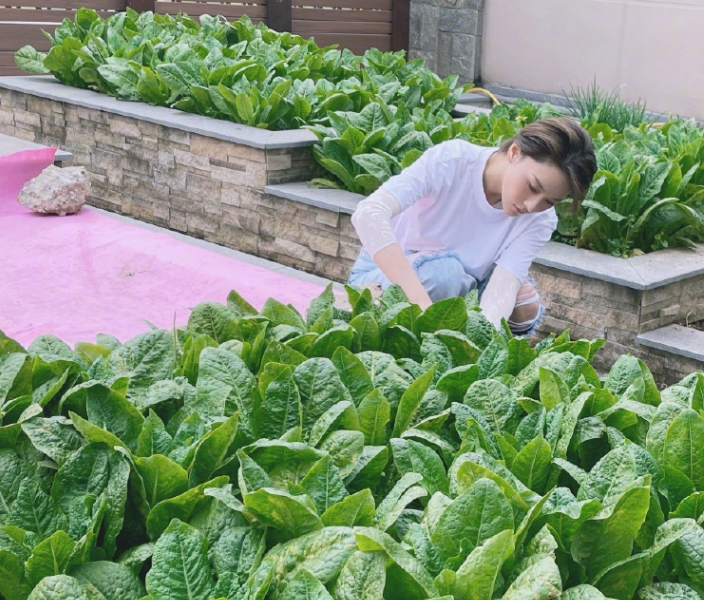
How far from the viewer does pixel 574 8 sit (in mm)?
8906

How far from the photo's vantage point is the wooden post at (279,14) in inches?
391

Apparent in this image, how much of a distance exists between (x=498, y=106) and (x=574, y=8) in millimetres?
2963

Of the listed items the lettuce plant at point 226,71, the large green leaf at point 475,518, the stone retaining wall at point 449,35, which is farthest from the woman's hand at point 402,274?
the stone retaining wall at point 449,35

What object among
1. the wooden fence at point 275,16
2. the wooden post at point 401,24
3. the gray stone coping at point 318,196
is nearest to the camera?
the gray stone coping at point 318,196

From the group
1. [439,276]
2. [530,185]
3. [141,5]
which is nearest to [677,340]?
[439,276]

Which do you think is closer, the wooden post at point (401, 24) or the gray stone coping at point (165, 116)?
the gray stone coping at point (165, 116)

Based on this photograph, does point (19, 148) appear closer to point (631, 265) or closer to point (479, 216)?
point (479, 216)

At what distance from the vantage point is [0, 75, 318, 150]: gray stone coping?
545 cm

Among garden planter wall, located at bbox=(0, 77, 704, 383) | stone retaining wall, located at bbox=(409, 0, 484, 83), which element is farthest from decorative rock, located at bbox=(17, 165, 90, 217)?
stone retaining wall, located at bbox=(409, 0, 484, 83)

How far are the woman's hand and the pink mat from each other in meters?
1.18

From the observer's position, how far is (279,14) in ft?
32.7

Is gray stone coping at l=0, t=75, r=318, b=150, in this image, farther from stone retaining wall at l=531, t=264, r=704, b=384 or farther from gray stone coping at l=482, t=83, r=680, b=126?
gray stone coping at l=482, t=83, r=680, b=126

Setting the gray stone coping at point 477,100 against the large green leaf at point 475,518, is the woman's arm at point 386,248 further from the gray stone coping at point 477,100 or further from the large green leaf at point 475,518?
the gray stone coping at point 477,100

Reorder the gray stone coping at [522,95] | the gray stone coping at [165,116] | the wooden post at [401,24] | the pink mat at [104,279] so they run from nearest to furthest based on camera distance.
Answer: the pink mat at [104,279]
the gray stone coping at [165,116]
the gray stone coping at [522,95]
the wooden post at [401,24]
